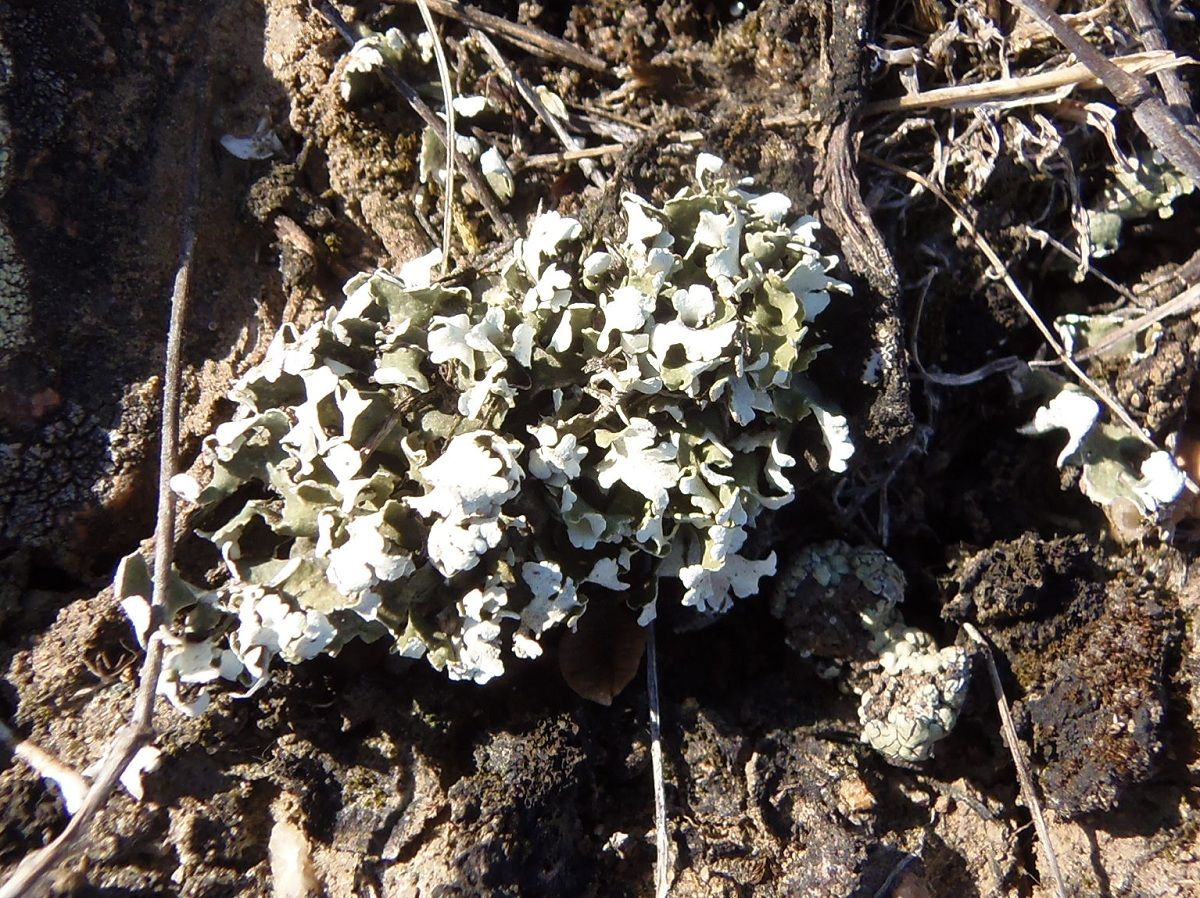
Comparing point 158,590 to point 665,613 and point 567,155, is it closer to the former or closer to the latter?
point 665,613

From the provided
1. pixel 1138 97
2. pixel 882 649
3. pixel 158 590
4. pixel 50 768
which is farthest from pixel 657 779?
pixel 1138 97

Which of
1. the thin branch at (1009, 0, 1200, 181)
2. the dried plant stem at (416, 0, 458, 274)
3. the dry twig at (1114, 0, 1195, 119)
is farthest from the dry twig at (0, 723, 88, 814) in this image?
the dry twig at (1114, 0, 1195, 119)

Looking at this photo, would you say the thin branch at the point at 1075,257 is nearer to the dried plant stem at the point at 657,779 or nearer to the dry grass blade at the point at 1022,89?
the dry grass blade at the point at 1022,89

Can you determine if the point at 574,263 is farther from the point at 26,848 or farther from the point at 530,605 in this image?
the point at 26,848

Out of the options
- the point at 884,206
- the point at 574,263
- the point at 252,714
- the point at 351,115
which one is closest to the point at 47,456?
the point at 252,714

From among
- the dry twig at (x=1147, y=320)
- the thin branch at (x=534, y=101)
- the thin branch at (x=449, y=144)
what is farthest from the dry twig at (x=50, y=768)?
the dry twig at (x=1147, y=320)
